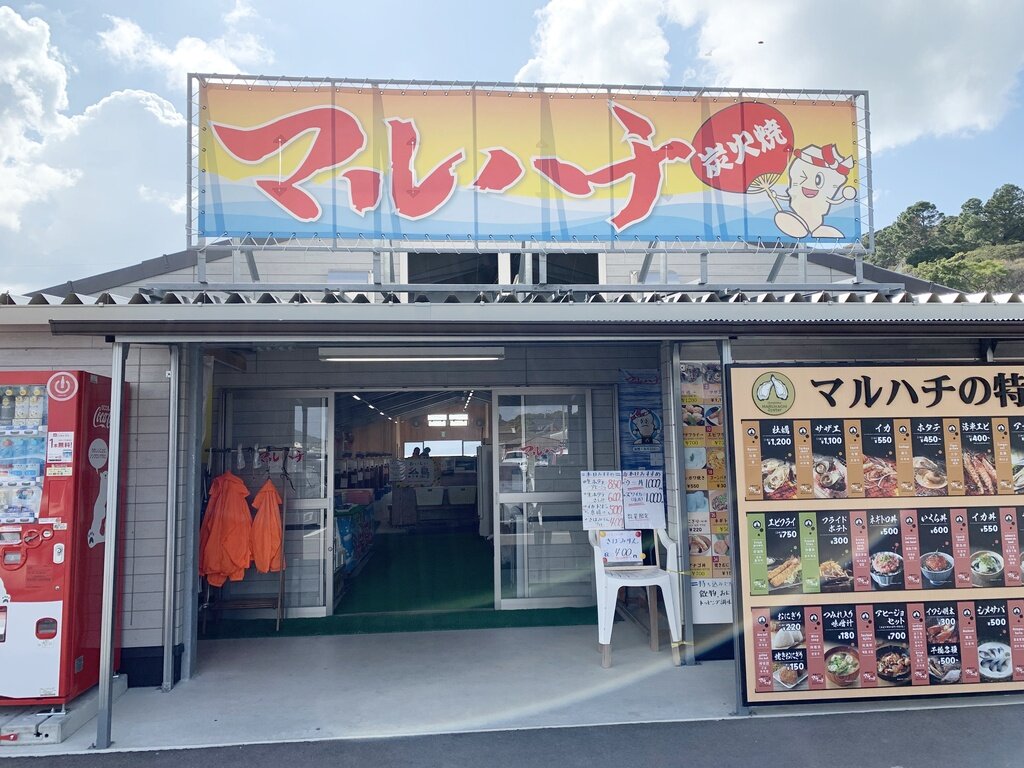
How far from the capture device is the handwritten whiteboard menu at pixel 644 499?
576 cm

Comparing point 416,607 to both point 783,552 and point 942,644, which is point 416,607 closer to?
point 783,552

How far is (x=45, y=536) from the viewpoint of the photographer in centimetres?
441

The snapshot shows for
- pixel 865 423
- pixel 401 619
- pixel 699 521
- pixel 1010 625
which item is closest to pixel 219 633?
pixel 401 619

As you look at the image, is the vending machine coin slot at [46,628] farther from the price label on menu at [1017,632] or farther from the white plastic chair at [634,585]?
the price label on menu at [1017,632]

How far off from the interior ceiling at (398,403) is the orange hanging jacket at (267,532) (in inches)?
50.6

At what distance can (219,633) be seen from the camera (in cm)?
644

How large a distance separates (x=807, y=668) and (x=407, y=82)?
15.6 feet

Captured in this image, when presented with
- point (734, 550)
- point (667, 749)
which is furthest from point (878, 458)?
point (667, 749)

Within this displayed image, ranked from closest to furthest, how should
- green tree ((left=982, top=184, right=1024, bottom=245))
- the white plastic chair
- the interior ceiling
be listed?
1. the white plastic chair
2. the interior ceiling
3. green tree ((left=982, top=184, right=1024, bottom=245))

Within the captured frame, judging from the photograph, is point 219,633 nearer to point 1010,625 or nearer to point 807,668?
point 807,668

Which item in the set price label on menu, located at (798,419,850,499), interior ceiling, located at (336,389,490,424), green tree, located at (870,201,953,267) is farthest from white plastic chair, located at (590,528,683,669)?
green tree, located at (870,201,953,267)

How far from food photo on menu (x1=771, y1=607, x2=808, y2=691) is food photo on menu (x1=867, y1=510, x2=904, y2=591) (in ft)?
1.80

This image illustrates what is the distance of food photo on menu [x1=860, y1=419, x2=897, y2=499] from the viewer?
14.6ft

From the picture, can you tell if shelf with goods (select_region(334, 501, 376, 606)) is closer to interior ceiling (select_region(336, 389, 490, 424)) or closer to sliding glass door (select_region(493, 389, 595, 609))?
interior ceiling (select_region(336, 389, 490, 424))
